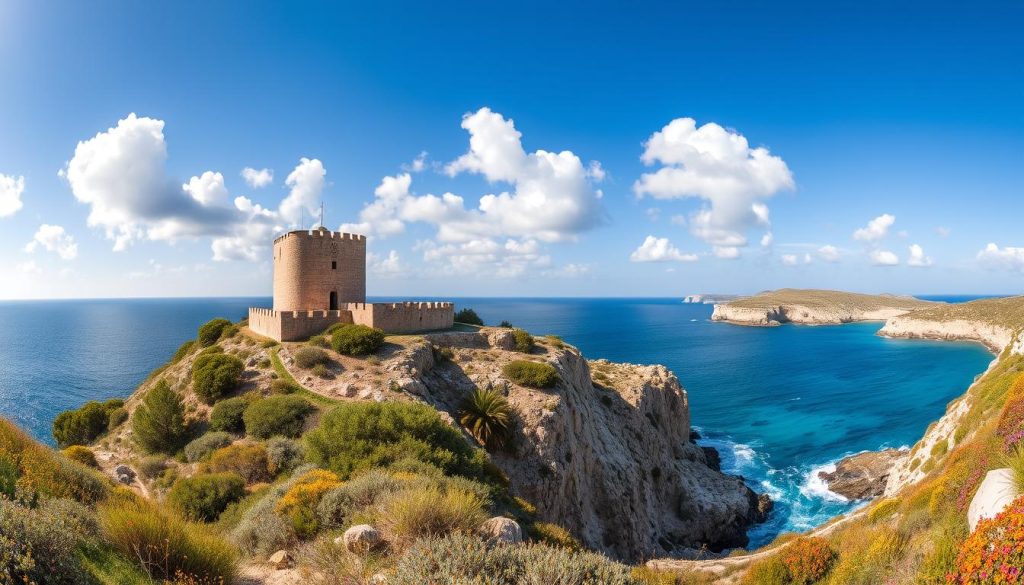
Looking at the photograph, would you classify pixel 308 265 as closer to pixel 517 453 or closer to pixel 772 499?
pixel 517 453

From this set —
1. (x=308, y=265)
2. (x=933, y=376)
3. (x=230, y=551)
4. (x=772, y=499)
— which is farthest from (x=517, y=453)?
(x=933, y=376)

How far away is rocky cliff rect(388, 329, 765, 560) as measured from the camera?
20.8 metres

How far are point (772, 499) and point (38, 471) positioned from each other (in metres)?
37.9

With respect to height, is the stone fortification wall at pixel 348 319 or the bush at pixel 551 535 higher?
the stone fortification wall at pixel 348 319

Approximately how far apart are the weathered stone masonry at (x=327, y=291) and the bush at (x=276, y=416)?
25.7ft

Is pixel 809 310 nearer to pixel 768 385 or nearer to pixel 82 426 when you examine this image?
pixel 768 385

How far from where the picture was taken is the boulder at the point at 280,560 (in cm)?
750

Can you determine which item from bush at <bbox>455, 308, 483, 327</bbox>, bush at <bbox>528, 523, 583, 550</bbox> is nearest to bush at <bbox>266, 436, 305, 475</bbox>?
bush at <bbox>528, 523, 583, 550</bbox>

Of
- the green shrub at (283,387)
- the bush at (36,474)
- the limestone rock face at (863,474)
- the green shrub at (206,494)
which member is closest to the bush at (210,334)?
the green shrub at (283,387)

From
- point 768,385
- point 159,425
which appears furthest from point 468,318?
point 768,385

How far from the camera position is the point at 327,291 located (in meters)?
27.9

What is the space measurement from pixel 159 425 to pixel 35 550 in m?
17.6

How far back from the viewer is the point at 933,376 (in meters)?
63.6

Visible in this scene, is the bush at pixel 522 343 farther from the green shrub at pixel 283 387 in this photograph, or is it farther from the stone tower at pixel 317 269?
the green shrub at pixel 283 387
